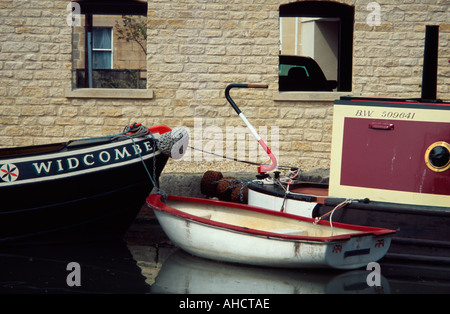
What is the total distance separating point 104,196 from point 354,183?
3.10 m

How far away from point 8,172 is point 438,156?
4989 millimetres

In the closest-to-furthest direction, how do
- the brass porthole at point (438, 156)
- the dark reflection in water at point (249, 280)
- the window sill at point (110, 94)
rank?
the dark reflection in water at point (249, 280), the brass porthole at point (438, 156), the window sill at point (110, 94)

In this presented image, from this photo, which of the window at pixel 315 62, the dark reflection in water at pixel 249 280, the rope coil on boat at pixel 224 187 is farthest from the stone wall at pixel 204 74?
the dark reflection in water at pixel 249 280

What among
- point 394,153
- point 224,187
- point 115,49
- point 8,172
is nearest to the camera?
point 394,153

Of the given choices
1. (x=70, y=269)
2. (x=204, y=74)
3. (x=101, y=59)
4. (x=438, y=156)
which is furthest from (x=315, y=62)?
(x=101, y=59)

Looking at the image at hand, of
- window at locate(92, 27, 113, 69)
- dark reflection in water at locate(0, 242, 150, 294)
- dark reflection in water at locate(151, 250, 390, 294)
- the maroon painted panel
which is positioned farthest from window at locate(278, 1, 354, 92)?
window at locate(92, 27, 113, 69)

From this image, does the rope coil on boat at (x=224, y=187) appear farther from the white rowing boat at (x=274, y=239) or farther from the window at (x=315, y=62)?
the window at (x=315, y=62)

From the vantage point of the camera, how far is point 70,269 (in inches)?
333

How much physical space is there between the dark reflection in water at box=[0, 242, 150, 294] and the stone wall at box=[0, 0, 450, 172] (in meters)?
3.91

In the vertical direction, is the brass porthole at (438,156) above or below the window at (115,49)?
below

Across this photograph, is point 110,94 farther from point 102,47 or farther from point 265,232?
point 102,47

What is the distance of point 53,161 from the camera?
367 inches

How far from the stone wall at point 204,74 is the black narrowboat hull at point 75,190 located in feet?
→ 10.6

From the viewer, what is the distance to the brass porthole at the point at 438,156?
28.7 feet
